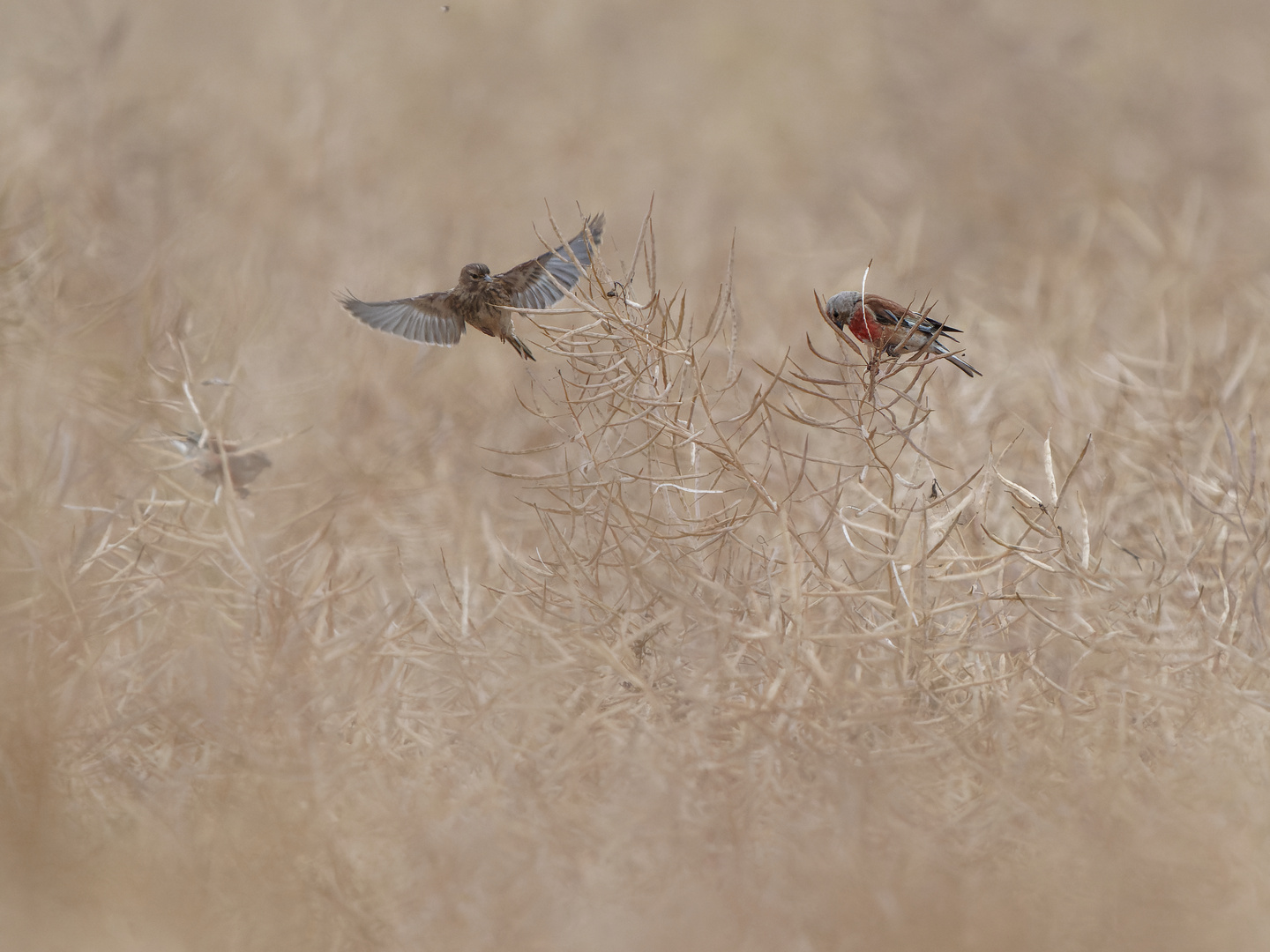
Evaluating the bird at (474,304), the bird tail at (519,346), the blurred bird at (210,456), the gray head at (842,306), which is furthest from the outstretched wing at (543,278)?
the blurred bird at (210,456)

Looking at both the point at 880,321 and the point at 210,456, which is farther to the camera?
the point at 210,456

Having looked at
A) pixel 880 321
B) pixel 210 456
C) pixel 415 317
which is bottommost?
pixel 210 456

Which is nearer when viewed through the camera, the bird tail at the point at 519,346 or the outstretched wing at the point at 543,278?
the bird tail at the point at 519,346

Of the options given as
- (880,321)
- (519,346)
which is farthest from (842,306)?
(519,346)

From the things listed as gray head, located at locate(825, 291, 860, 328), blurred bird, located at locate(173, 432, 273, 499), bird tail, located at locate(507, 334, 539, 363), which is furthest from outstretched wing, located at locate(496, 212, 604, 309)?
blurred bird, located at locate(173, 432, 273, 499)

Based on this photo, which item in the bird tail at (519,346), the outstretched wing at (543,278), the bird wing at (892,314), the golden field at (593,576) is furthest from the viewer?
the outstretched wing at (543,278)

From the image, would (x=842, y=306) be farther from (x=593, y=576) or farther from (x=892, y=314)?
(x=593, y=576)

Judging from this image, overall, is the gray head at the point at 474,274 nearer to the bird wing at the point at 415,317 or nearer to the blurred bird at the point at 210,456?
the bird wing at the point at 415,317
